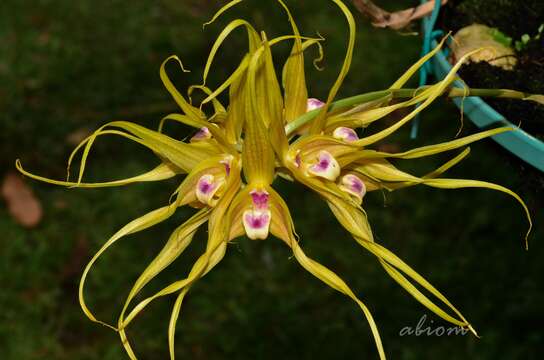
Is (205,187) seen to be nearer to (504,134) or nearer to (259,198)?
(259,198)

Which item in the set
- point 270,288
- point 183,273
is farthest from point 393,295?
point 183,273

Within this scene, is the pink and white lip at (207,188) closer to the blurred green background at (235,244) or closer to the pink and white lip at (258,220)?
the pink and white lip at (258,220)

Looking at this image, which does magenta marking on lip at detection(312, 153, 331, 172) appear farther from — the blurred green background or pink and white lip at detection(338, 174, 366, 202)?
the blurred green background

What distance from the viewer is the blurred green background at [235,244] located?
2.74 m

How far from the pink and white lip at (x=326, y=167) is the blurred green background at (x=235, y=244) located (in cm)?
170

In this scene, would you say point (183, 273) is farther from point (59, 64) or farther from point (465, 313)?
point (59, 64)

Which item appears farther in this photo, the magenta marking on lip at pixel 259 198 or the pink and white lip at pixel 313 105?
the pink and white lip at pixel 313 105

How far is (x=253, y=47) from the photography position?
1138 mm

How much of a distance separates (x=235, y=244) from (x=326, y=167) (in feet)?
4.80

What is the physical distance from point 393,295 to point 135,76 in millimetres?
1643

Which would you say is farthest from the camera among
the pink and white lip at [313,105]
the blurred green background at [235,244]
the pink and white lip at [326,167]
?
the blurred green background at [235,244]

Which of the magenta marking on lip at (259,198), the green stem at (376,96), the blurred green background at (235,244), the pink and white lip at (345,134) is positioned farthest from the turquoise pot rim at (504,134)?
Result: the blurred green background at (235,244)

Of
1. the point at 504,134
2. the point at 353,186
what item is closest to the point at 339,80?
the point at 353,186

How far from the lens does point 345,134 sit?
1.14 meters
